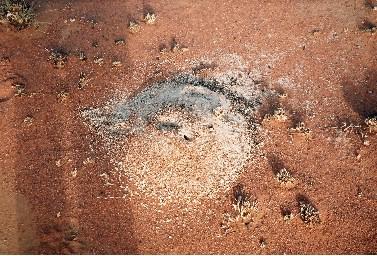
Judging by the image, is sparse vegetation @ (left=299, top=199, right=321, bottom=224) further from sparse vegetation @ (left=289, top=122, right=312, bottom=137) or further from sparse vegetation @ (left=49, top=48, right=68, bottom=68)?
sparse vegetation @ (left=49, top=48, right=68, bottom=68)

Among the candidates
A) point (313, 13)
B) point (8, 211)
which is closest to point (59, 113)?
point (8, 211)

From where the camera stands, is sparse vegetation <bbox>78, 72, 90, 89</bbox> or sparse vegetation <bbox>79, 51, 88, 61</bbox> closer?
sparse vegetation <bbox>78, 72, 90, 89</bbox>

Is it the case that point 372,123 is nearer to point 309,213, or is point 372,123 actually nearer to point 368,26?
point 309,213

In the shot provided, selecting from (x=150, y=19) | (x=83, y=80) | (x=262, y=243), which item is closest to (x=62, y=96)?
(x=83, y=80)

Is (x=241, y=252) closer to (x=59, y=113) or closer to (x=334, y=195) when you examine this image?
(x=334, y=195)

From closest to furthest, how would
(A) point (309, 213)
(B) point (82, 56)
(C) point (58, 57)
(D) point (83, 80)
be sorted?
(A) point (309, 213), (D) point (83, 80), (C) point (58, 57), (B) point (82, 56)

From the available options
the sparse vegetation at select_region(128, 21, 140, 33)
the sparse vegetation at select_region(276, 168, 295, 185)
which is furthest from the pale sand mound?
the sparse vegetation at select_region(128, 21, 140, 33)
